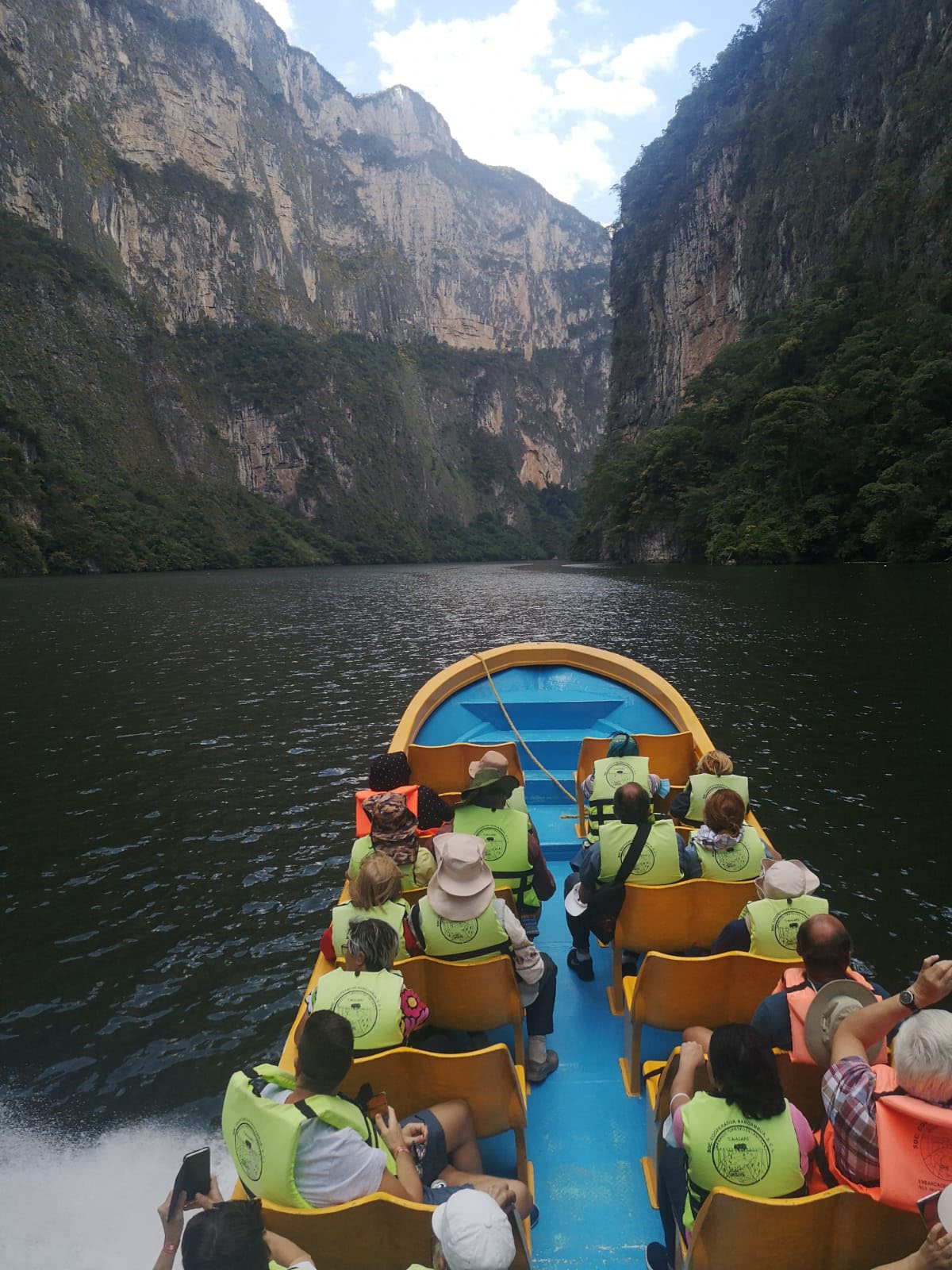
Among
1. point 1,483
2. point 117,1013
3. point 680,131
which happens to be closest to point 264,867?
point 117,1013

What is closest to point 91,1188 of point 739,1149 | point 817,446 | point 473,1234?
point 473,1234

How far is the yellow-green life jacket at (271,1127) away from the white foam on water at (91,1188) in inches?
64.8

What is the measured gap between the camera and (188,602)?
35.6 m

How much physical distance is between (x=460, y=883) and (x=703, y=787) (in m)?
1.99

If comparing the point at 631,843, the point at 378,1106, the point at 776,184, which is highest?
the point at 776,184

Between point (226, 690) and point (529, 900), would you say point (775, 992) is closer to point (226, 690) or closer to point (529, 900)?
point (529, 900)

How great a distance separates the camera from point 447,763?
598 cm

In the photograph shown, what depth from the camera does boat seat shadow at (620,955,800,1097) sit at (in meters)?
3.01

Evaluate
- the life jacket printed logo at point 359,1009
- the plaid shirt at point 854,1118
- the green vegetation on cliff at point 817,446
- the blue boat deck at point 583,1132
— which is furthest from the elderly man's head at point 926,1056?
the green vegetation on cliff at point 817,446

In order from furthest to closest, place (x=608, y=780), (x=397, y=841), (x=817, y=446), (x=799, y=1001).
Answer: (x=817, y=446)
(x=608, y=780)
(x=397, y=841)
(x=799, y=1001)

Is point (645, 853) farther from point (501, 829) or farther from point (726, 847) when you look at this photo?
point (501, 829)

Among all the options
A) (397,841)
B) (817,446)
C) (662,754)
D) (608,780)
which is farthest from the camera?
(817,446)

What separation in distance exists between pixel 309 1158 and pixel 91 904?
585 centimetres

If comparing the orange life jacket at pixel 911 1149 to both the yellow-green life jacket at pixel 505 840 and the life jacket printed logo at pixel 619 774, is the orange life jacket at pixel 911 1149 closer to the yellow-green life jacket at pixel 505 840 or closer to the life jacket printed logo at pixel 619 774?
the yellow-green life jacket at pixel 505 840
